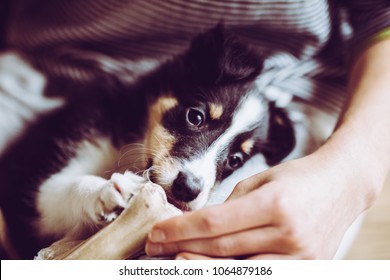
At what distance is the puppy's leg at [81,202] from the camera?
69cm

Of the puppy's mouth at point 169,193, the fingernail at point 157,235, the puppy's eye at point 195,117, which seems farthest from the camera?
the puppy's eye at point 195,117

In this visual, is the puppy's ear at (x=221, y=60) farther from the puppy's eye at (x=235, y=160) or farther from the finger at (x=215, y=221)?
the finger at (x=215, y=221)

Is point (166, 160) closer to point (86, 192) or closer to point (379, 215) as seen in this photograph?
point (86, 192)

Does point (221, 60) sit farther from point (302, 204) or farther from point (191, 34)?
point (302, 204)

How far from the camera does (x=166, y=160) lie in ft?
2.60

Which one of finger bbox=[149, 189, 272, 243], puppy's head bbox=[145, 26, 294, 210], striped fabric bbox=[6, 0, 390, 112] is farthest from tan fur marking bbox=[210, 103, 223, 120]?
finger bbox=[149, 189, 272, 243]

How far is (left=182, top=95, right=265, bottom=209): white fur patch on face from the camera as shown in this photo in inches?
31.1

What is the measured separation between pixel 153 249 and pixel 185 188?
5.1 inches

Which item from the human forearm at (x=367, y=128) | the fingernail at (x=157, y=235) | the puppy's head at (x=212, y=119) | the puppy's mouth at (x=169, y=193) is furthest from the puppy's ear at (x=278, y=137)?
the fingernail at (x=157, y=235)

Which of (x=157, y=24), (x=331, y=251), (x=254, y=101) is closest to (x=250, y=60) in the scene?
(x=254, y=101)

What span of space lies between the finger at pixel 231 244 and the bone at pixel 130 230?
24 mm

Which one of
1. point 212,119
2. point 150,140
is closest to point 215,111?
point 212,119

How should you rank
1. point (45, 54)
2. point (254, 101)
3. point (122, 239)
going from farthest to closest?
1. point (45, 54)
2. point (254, 101)
3. point (122, 239)

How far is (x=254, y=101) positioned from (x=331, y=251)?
0.31 meters
